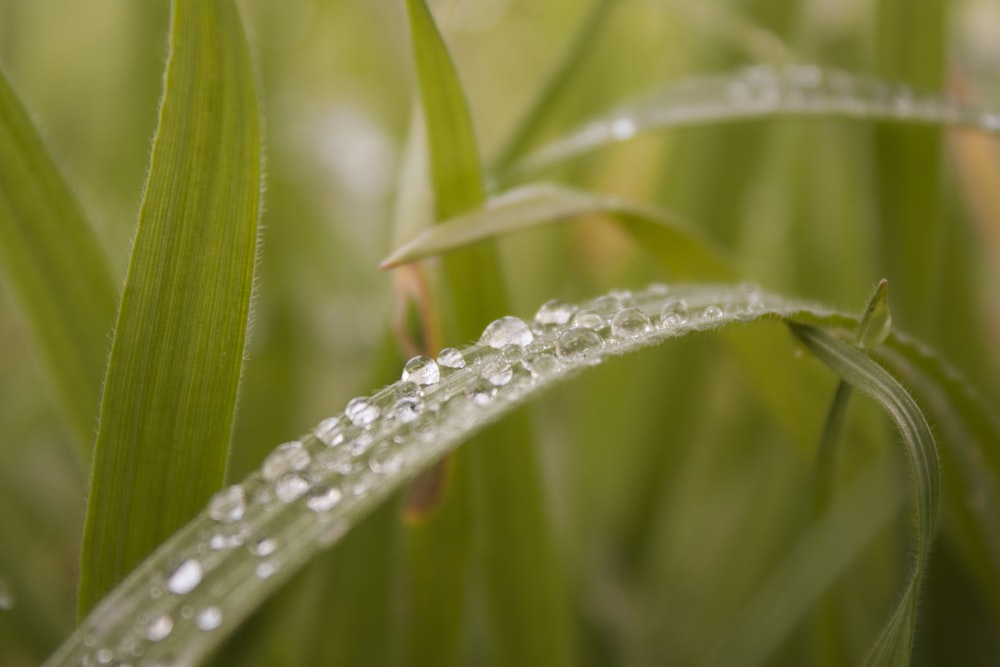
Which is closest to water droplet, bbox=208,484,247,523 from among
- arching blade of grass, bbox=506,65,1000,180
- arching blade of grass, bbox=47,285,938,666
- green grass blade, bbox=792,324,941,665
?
arching blade of grass, bbox=47,285,938,666

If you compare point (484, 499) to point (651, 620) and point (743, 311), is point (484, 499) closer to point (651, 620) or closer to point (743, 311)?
point (743, 311)

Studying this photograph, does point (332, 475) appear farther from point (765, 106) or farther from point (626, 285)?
point (626, 285)

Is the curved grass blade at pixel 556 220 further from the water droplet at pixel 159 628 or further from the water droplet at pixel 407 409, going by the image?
the water droplet at pixel 159 628

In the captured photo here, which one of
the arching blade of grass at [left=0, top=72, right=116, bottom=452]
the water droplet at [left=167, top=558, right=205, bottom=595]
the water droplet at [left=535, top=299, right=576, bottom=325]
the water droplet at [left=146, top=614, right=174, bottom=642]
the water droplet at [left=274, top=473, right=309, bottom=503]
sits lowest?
the water droplet at [left=146, top=614, right=174, bottom=642]

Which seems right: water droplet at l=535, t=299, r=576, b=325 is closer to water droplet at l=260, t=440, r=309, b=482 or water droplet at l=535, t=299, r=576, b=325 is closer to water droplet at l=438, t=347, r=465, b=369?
water droplet at l=438, t=347, r=465, b=369

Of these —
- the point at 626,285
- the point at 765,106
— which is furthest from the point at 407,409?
the point at 626,285

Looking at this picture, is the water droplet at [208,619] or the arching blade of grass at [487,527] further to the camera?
the arching blade of grass at [487,527]

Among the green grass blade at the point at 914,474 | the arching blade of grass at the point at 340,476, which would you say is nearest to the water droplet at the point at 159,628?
the arching blade of grass at the point at 340,476
